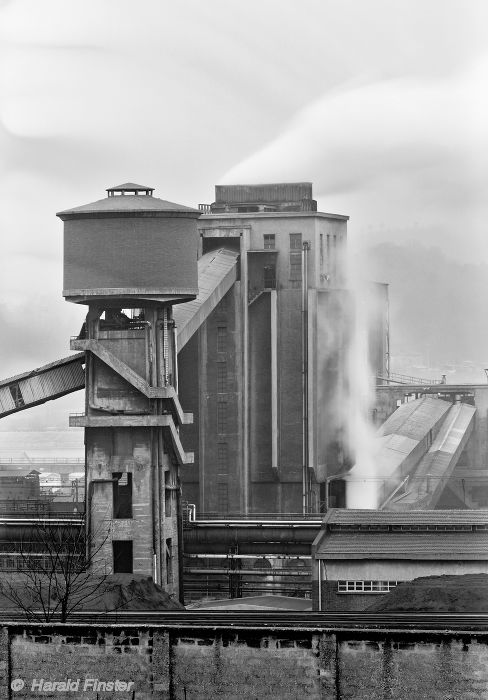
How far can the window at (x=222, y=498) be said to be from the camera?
213 ft

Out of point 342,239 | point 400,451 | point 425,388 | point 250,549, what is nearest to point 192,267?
point 250,549

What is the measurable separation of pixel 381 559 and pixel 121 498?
854 centimetres

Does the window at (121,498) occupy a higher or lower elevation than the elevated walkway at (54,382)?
lower

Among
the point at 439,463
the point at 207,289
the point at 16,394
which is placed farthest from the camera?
the point at 439,463

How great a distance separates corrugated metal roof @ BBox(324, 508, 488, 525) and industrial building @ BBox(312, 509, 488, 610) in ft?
1.78

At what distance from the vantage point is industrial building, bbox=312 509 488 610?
4809cm

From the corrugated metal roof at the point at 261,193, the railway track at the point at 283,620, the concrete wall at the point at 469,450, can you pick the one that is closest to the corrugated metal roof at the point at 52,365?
the railway track at the point at 283,620

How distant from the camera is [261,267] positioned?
65.9 metres

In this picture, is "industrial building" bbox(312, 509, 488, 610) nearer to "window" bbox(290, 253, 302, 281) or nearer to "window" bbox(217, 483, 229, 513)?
"window" bbox(217, 483, 229, 513)

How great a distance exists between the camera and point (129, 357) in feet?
164

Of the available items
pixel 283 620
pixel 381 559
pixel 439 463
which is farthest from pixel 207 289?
pixel 283 620

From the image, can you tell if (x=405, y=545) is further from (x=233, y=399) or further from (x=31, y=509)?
(x=31, y=509)

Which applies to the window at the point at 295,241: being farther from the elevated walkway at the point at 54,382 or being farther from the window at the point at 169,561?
the window at the point at 169,561

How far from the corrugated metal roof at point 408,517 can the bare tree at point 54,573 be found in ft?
25.0
